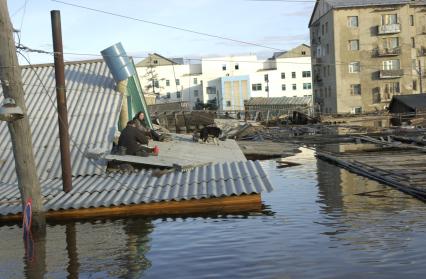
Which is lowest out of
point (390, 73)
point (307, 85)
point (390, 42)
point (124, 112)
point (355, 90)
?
point (124, 112)

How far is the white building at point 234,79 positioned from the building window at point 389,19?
111 feet

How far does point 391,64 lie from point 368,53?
332cm

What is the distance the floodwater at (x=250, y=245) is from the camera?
7570mm

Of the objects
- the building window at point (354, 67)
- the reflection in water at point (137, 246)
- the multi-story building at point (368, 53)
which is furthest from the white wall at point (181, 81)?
the reflection in water at point (137, 246)

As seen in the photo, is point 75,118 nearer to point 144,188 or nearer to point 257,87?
point 144,188

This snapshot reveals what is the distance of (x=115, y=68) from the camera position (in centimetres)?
1769

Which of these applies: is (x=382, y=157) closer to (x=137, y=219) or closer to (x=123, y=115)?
(x=123, y=115)

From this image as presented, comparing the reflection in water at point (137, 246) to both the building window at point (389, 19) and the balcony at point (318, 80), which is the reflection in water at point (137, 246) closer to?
the building window at point (389, 19)

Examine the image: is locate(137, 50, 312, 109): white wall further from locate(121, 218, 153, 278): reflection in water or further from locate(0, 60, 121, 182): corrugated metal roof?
locate(121, 218, 153, 278): reflection in water

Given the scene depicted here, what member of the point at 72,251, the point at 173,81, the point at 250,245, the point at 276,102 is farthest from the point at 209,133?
the point at 173,81

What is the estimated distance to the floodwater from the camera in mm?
7570

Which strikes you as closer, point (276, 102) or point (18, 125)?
point (18, 125)

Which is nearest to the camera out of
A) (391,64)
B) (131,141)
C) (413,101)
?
(131,141)

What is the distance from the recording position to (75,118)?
16.3 meters
